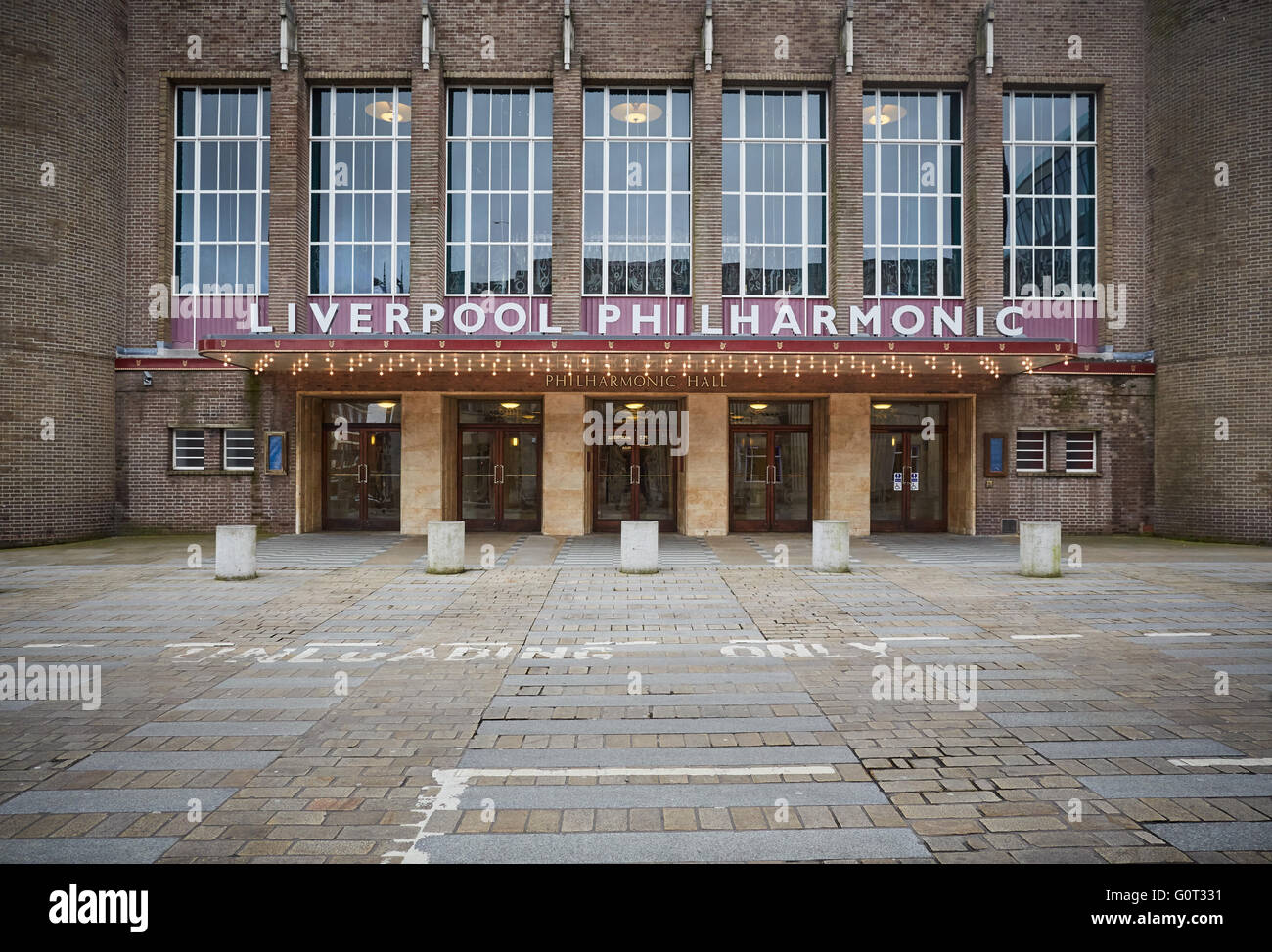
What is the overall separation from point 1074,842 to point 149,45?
24885mm

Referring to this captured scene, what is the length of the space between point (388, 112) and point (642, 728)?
63.8 feet

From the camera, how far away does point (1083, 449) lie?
18922mm

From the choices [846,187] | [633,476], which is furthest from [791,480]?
[846,187]

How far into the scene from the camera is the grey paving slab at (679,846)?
3.31 m

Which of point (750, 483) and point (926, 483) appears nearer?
point (750, 483)

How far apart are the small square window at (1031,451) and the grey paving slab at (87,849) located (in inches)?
785

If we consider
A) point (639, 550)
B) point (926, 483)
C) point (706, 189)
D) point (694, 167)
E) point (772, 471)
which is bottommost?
point (639, 550)

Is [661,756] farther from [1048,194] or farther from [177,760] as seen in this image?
[1048,194]

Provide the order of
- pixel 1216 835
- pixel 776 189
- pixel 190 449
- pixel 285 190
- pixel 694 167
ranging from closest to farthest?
1. pixel 1216 835
2. pixel 285 190
3. pixel 190 449
4. pixel 694 167
5. pixel 776 189

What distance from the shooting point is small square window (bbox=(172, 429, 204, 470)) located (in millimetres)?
18672

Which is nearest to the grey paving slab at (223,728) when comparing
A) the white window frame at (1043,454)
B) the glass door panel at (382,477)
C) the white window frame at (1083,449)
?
the glass door panel at (382,477)

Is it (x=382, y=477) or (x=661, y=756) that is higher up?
(x=382, y=477)

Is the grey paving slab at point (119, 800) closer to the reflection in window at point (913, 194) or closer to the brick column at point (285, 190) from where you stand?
the brick column at point (285, 190)

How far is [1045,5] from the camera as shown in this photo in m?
18.9
